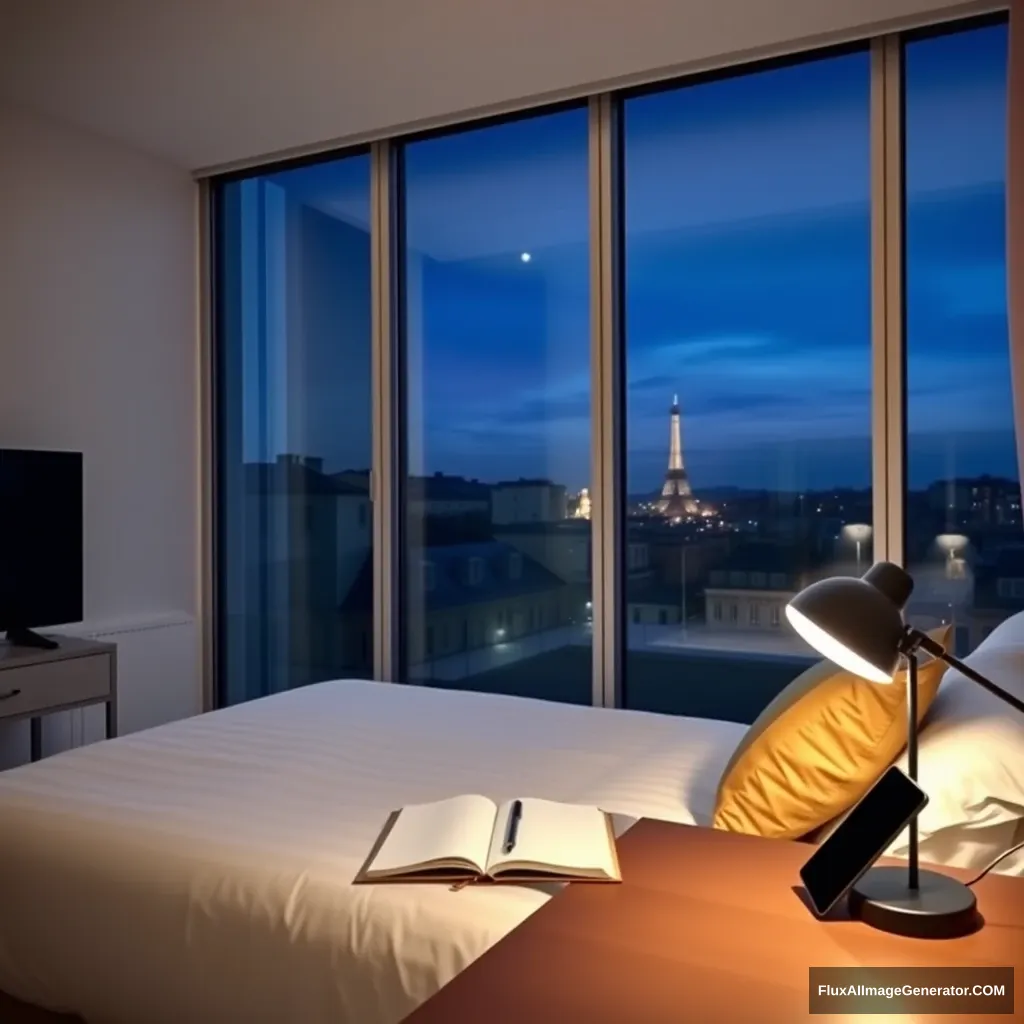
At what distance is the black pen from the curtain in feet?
6.26

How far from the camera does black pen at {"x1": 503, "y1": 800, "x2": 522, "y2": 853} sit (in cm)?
154

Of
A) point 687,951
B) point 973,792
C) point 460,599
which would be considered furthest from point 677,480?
point 687,951

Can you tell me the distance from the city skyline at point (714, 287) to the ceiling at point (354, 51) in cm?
29

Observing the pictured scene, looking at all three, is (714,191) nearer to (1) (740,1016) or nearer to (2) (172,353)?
(2) (172,353)

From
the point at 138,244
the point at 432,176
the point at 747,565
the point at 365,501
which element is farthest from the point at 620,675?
the point at 138,244

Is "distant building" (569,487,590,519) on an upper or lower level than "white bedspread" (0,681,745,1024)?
upper

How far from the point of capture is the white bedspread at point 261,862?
1464 mm

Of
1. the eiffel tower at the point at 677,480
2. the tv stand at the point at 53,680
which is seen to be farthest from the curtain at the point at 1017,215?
the tv stand at the point at 53,680

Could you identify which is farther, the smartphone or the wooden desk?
the smartphone

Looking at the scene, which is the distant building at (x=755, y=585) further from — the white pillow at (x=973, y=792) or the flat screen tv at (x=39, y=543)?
the flat screen tv at (x=39, y=543)

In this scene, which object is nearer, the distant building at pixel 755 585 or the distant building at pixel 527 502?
the distant building at pixel 755 585

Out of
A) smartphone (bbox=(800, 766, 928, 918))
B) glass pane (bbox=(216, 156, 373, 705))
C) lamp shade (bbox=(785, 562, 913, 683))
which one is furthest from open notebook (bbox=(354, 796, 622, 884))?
glass pane (bbox=(216, 156, 373, 705))

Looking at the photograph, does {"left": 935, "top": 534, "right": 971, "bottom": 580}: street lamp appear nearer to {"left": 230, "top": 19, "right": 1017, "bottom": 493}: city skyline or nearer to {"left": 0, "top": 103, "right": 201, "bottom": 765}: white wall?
{"left": 230, "top": 19, "right": 1017, "bottom": 493}: city skyline

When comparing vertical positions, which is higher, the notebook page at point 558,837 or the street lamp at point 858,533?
the street lamp at point 858,533
